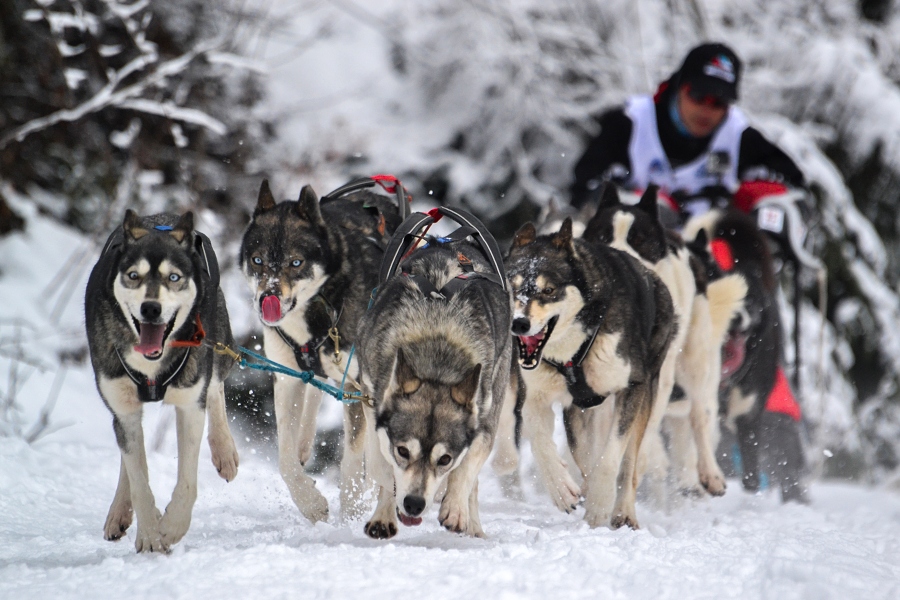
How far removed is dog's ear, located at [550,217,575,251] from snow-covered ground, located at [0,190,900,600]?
1173 mm

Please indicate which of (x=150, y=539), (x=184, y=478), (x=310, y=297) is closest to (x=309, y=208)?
(x=310, y=297)

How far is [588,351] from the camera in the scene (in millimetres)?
3893

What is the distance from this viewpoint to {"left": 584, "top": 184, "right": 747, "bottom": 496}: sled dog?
4.51m

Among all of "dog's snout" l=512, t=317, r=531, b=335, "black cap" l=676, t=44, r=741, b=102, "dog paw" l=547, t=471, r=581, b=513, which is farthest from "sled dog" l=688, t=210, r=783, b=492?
"dog's snout" l=512, t=317, r=531, b=335

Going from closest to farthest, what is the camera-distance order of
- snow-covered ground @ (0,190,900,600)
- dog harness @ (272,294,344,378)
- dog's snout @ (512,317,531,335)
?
snow-covered ground @ (0,190,900,600) < dog's snout @ (512,317,531,335) < dog harness @ (272,294,344,378)

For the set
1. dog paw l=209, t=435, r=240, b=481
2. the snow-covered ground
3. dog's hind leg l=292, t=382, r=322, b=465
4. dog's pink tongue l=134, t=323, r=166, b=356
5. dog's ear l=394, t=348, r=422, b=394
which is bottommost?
the snow-covered ground

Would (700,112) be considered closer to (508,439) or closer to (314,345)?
Answer: (508,439)

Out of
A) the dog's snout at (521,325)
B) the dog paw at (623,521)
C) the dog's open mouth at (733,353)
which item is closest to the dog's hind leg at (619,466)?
the dog paw at (623,521)

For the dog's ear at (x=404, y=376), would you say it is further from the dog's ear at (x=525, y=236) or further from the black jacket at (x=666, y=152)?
the black jacket at (x=666, y=152)

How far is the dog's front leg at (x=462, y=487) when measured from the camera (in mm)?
3043

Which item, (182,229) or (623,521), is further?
(623,521)

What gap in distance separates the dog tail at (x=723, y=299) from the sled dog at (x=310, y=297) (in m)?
2.18

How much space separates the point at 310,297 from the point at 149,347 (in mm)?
963

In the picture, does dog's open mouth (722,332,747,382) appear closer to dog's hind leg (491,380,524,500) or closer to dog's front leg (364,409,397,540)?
dog's hind leg (491,380,524,500)
